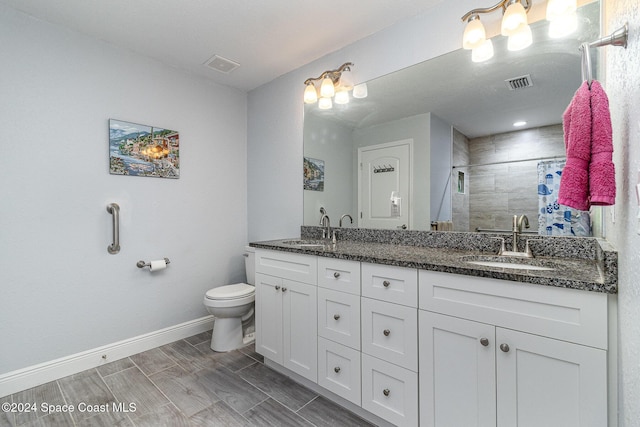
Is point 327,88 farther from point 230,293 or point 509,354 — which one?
point 509,354

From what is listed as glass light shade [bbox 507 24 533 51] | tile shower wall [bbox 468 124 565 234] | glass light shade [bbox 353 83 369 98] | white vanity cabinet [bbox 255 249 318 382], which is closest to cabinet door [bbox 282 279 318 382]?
white vanity cabinet [bbox 255 249 318 382]

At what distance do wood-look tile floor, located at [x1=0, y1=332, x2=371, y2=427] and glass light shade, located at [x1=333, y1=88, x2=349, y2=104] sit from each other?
207cm

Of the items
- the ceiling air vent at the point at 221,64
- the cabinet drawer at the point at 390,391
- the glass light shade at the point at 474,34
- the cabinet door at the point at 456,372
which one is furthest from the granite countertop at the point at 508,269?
the ceiling air vent at the point at 221,64

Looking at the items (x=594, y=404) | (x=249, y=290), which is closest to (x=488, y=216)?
(x=594, y=404)

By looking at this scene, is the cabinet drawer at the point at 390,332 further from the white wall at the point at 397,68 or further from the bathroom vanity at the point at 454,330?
the white wall at the point at 397,68

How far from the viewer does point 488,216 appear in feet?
5.48

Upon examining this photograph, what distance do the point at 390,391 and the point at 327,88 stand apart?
81.0 inches

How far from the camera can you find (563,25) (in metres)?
1.41

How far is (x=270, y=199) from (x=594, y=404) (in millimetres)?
2485

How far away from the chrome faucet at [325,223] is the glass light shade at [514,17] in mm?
1647

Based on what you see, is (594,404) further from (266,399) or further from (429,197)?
(266,399)

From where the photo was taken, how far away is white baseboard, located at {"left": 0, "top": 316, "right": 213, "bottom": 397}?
71.4 inches

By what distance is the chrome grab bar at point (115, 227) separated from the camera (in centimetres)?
217

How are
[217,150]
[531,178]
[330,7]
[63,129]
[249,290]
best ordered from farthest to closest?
[217,150] → [249,290] → [63,129] → [330,7] → [531,178]
